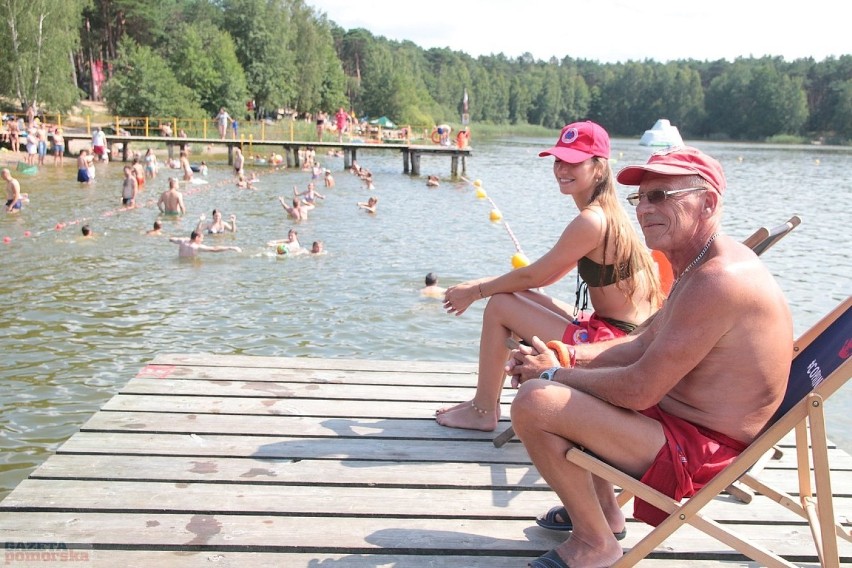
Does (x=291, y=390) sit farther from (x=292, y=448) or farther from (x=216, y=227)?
(x=216, y=227)

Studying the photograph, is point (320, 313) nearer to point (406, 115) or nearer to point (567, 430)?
point (567, 430)

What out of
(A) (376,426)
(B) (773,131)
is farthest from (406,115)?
(A) (376,426)

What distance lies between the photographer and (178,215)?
62.4 ft

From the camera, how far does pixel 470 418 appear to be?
396 centimetres

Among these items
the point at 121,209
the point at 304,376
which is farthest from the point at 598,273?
the point at 121,209

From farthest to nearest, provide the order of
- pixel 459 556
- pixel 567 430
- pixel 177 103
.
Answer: pixel 177 103 → pixel 459 556 → pixel 567 430

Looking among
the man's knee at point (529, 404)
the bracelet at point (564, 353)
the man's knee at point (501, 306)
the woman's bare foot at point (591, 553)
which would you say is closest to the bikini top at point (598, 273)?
the man's knee at point (501, 306)

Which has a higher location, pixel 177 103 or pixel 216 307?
pixel 177 103

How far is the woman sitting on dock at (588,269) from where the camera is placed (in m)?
3.48

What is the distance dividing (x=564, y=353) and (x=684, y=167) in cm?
83

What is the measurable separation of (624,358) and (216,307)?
8.62 m

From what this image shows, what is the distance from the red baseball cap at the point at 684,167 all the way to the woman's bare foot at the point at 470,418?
6.06 feet

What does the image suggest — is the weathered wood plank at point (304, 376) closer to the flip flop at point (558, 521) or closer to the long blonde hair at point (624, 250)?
the long blonde hair at point (624, 250)

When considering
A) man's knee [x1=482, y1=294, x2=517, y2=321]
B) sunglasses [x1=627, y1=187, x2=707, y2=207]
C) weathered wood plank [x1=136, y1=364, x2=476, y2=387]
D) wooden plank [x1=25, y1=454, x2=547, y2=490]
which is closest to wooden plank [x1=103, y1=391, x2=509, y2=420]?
weathered wood plank [x1=136, y1=364, x2=476, y2=387]
